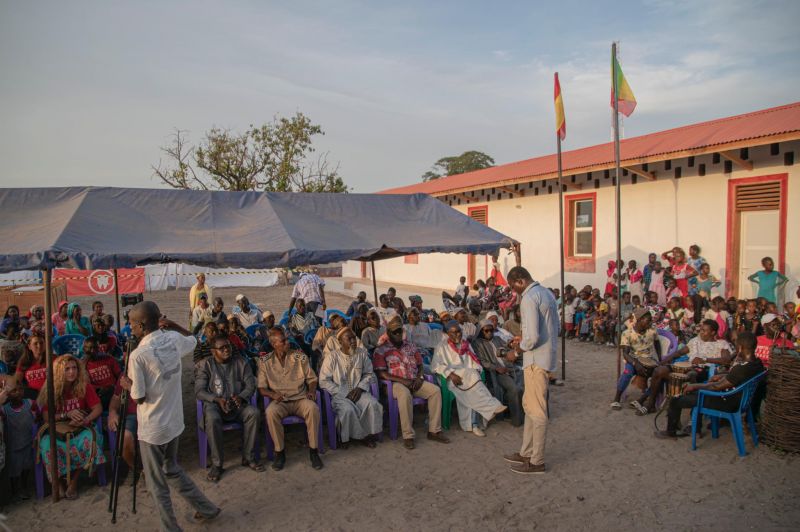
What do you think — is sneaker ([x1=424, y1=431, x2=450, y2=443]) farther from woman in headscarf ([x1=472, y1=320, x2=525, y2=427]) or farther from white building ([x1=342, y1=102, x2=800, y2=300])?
white building ([x1=342, y1=102, x2=800, y2=300])

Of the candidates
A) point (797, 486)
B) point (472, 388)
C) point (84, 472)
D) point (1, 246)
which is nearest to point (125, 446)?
point (84, 472)

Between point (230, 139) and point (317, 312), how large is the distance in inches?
710

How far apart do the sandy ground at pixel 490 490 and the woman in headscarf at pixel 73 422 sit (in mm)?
232

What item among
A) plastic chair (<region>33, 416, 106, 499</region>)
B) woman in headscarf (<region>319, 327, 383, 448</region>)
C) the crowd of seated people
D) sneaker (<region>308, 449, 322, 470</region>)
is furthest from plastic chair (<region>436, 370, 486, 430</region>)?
plastic chair (<region>33, 416, 106, 499</region>)

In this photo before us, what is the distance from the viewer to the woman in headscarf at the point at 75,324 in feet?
Answer: 24.8

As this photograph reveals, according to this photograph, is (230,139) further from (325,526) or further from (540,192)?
(325,526)

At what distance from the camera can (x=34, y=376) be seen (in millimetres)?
4934

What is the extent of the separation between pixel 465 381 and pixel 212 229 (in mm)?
A: 3420

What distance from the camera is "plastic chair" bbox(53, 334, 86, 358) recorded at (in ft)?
20.0

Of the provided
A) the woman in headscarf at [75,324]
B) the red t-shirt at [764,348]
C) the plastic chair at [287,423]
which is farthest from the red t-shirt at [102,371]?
the red t-shirt at [764,348]

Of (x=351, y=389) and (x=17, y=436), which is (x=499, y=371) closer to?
(x=351, y=389)

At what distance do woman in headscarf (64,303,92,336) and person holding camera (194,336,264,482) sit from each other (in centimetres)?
337

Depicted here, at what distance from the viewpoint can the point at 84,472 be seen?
476cm

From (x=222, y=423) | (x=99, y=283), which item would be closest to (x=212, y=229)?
(x=222, y=423)
